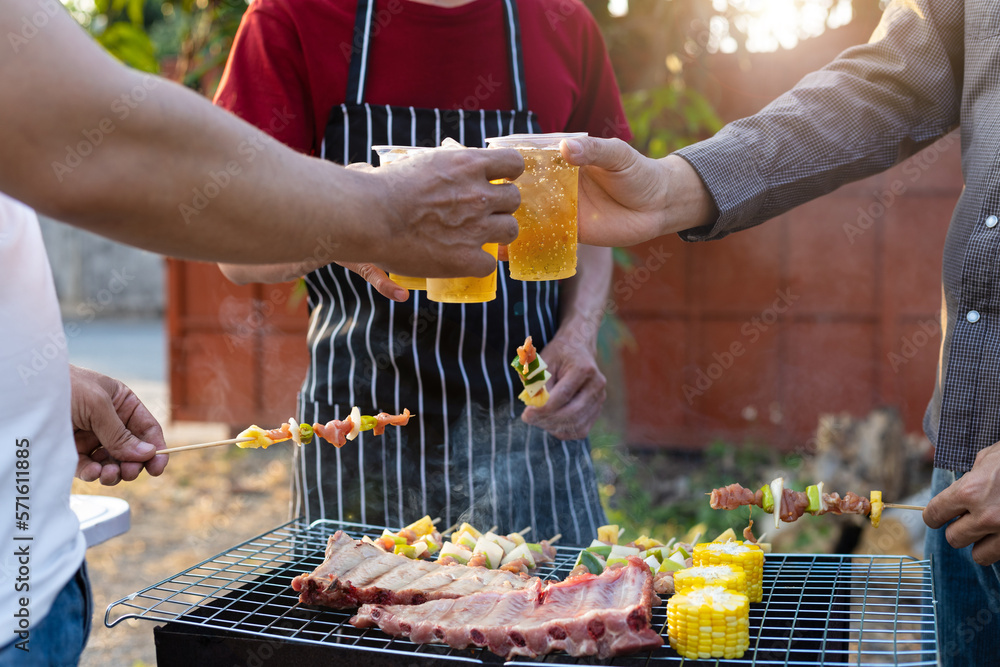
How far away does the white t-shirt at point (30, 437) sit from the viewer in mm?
1583

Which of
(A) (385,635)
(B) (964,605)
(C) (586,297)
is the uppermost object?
(C) (586,297)

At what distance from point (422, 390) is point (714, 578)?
1307 millimetres

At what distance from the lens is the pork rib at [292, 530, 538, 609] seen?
2328 millimetres

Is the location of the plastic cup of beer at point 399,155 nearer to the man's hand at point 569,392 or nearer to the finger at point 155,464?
the finger at point 155,464

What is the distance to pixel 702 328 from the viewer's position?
27.2 feet

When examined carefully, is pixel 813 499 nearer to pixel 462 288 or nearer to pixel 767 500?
pixel 767 500

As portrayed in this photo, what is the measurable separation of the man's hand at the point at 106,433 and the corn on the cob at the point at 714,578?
4.78ft

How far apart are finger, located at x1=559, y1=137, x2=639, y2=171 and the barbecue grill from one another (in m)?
1.27

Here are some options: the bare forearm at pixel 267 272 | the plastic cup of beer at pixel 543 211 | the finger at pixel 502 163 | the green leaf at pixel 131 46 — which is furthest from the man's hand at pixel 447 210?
the green leaf at pixel 131 46

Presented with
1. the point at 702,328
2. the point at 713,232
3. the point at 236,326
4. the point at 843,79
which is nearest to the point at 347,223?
the point at 713,232

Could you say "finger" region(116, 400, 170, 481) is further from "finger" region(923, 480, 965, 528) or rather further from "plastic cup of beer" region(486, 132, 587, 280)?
"finger" region(923, 480, 965, 528)

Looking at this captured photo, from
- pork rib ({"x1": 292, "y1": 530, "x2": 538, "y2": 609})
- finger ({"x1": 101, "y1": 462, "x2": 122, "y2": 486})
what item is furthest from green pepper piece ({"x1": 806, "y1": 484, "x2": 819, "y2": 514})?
finger ({"x1": 101, "y1": 462, "x2": 122, "y2": 486})

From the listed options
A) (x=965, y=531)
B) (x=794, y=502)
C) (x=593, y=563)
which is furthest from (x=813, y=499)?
(x=593, y=563)

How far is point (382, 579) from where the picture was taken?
7.89ft
